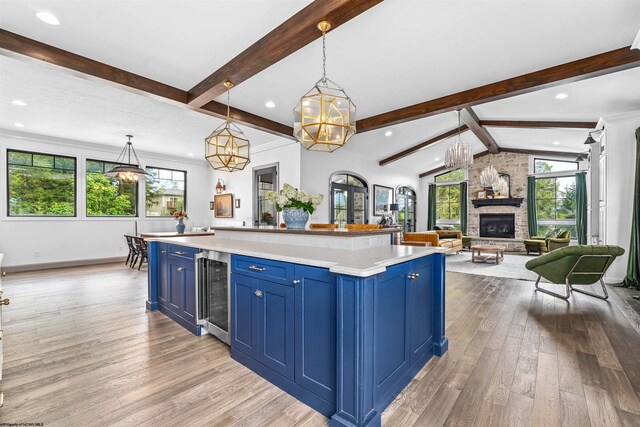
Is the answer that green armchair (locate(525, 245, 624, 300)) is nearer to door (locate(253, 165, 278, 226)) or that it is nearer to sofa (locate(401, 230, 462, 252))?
sofa (locate(401, 230, 462, 252))

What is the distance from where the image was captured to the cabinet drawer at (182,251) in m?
2.83

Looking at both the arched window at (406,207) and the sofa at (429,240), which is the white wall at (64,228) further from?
the arched window at (406,207)

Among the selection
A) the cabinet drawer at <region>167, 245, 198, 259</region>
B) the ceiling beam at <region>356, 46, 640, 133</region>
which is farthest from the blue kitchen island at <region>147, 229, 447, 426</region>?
the ceiling beam at <region>356, 46, 640, 133</region>

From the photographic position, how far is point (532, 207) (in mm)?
9383

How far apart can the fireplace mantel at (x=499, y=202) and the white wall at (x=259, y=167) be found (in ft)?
24.3

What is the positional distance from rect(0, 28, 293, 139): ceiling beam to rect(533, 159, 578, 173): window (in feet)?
32.3

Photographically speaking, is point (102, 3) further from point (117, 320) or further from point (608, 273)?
point (608, 273)

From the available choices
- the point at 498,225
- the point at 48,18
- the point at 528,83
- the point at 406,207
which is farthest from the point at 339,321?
the point at 498,225

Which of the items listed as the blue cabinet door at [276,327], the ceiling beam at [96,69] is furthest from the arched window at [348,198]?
the blue cabinet door at [276,327]

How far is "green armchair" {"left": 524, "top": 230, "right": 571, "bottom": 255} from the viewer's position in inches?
301

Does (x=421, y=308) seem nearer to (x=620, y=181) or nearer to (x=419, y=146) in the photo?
(x=620, y=181)

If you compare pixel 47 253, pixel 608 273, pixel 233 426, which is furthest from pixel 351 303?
pixel 47 253

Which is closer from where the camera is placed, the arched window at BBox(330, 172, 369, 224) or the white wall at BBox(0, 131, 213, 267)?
the white wall at BBox(0, 131, 213, 267)

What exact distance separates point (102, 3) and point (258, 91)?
213 cm
